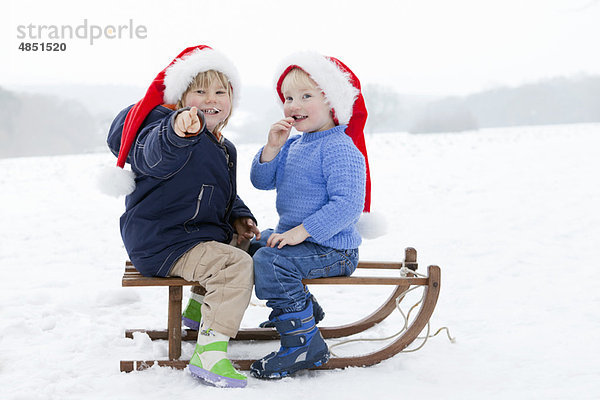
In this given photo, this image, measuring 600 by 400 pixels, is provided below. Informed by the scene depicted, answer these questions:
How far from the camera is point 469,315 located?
8.84 feet

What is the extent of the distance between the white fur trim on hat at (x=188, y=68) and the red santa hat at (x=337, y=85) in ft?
0.77

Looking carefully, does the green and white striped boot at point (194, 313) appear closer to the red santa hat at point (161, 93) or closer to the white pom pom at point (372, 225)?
the red santa hat at point (161, 93)

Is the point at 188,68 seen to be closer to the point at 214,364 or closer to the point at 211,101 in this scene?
the point at 211,101

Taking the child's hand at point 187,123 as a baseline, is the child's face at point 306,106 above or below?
above

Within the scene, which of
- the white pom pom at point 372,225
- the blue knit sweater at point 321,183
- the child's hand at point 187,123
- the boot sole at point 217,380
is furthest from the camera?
the white pom pom at point 372,225

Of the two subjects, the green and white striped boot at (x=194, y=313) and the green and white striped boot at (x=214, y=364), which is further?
the green and white striped boot at (x=194, y=313)

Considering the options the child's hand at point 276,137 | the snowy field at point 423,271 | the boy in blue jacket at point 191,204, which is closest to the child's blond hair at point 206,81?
the boy in blue jacket at point 191,204

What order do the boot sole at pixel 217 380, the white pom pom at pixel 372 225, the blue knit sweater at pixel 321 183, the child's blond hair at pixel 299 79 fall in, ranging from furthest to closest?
the white pom pom at pixel 372 225 → the child's blond hair at pixel 299 79 → the blue knit sweater at pixel 321 183 → the boot sole at pixel 217 380

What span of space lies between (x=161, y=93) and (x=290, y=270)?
0.77 metres

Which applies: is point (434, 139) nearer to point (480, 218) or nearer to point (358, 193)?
point (480, 218)

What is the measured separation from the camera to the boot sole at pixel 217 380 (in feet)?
6.10

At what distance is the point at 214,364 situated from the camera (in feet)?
6.18

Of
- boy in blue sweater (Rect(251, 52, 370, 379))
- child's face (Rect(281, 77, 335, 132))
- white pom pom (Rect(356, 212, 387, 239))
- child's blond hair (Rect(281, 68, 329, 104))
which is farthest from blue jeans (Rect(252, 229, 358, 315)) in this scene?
child's blond hair (Rect(281, 68, 329, 104))

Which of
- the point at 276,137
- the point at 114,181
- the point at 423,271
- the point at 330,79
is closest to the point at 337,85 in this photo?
the point at 330,79
